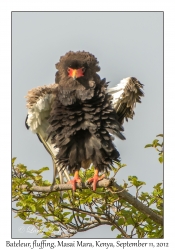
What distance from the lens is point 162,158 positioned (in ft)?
24.8

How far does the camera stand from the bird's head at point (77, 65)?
26.8 feet

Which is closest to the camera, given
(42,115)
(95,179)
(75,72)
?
(95,179)

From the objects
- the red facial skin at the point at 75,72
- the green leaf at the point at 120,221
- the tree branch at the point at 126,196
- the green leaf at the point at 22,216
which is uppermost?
the red facial skin at the point at 75,72

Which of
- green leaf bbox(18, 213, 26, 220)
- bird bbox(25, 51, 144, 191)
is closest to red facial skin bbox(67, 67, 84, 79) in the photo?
bird bbox(25, 51, 144, 191)

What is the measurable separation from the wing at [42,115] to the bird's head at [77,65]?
377mm

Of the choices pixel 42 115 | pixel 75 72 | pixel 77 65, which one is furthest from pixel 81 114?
pixel 42 115

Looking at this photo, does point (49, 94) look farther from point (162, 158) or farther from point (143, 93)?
point (162, 158)

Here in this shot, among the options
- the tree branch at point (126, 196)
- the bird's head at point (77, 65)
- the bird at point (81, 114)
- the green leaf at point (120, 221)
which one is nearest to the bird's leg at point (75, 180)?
the bird at point (81, 114)

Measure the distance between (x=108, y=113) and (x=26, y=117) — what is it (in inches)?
55.7

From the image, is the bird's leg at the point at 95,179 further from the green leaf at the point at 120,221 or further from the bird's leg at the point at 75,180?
the green leaf at the point at 120,221

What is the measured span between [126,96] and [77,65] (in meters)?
0.94

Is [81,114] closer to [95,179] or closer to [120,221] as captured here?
[95,179]

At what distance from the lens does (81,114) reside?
26.6ft
